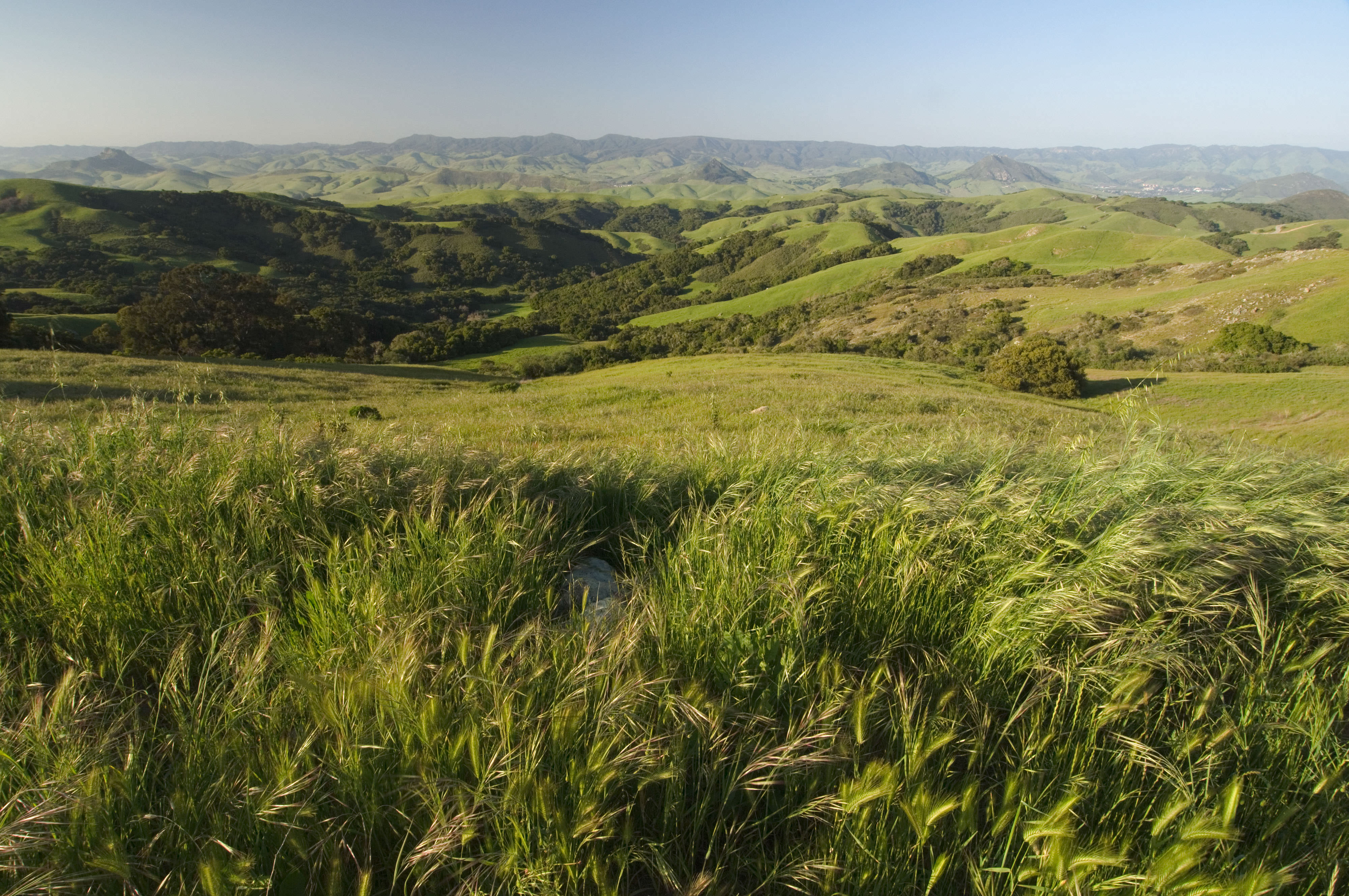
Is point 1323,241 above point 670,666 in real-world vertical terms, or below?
above

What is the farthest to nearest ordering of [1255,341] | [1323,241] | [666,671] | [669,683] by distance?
[1323,241], [1255,341], [666,671], [669,683]

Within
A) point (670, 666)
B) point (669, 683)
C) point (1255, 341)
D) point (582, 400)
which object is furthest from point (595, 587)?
point (1255, 341)

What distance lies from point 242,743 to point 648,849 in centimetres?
139

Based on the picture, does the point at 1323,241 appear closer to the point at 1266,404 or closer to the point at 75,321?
the point at 1266,404

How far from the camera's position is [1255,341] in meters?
38.2

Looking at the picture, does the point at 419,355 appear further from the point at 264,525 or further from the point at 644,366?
the point at 264,525

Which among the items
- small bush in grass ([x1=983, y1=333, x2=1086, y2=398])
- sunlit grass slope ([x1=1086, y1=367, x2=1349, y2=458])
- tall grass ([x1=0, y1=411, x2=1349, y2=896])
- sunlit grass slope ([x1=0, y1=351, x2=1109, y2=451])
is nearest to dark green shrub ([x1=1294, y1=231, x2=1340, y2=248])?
sunlit grass slope ([x1=1086, y1=367, x2=1349, y2=458])

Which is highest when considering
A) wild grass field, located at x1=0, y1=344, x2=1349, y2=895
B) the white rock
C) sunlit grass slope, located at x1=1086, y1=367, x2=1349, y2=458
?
wild grass field, located at x1=0, y1=344, x2=1349, y2=895

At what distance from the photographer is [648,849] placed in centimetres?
184

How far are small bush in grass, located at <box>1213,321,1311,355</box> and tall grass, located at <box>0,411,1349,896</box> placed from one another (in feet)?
154

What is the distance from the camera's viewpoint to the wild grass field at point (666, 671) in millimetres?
1711

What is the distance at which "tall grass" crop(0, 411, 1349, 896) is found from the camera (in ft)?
5.59

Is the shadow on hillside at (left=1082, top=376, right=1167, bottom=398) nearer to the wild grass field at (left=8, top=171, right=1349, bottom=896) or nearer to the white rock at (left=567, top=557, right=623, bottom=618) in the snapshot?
the wild grass field at (left=8, top=171, right=1349, bottom=896)

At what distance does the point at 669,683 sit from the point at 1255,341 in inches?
2067
